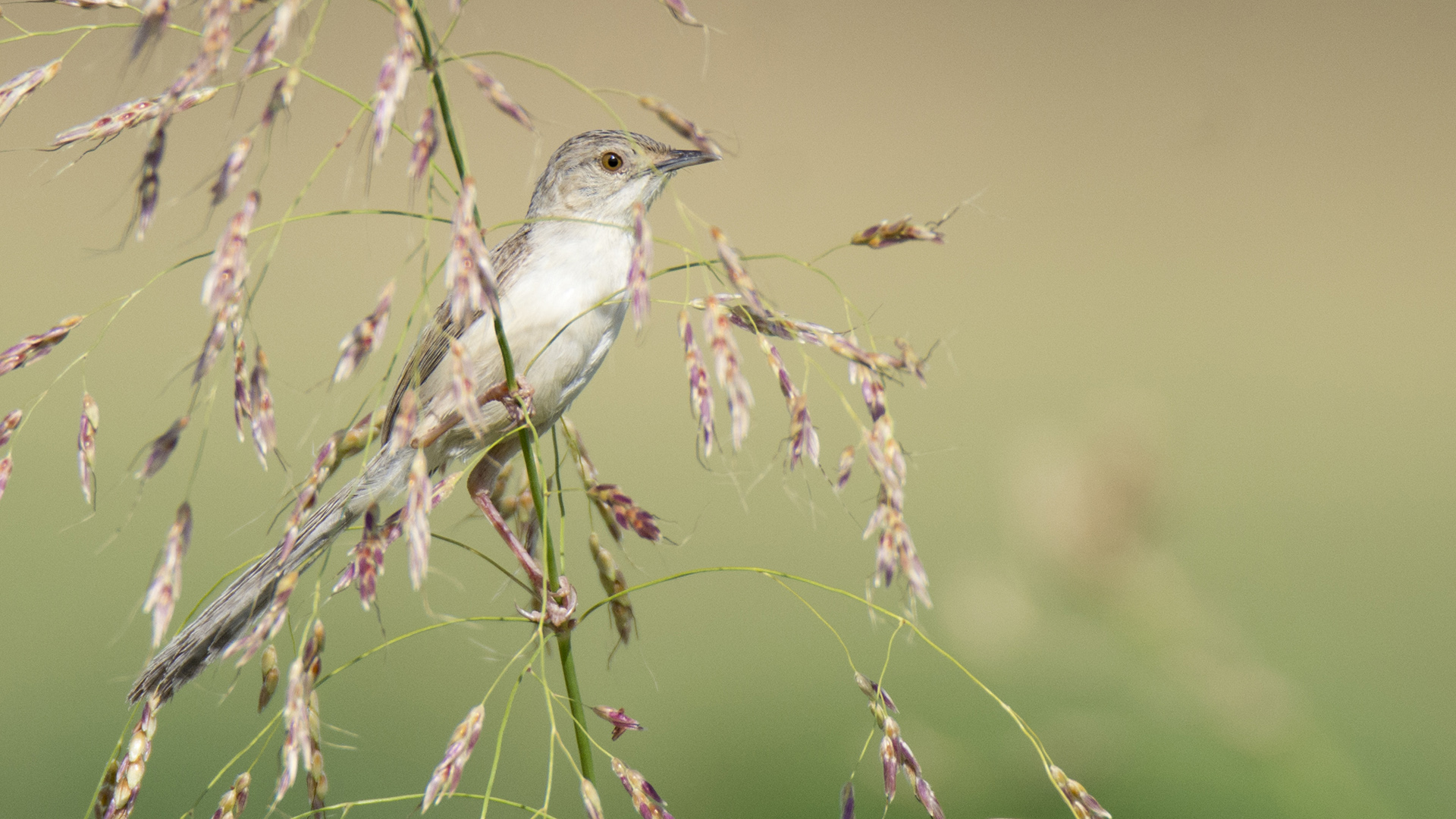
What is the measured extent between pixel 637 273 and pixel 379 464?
1.06m

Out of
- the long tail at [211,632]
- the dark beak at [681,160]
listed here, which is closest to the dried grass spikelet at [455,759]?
the long tail at [211,632]

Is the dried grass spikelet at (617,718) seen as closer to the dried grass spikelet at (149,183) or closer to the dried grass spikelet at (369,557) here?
the dried grass spikelet at (369,557)

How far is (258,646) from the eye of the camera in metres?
0.96

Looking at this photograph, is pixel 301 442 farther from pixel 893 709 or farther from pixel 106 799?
pixel 106 799

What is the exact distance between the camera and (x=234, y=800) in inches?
46.3

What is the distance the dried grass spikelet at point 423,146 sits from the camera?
843 millimetres

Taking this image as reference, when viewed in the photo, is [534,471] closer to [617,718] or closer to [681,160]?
[617,718]

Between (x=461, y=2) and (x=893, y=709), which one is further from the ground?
(x=461, y=2)

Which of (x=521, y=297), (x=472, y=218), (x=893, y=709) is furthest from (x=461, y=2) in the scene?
(x=521, y=297)

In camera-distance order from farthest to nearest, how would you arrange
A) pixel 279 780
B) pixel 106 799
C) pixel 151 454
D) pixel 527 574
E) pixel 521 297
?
pixel 521 297 → pixel 527 574 → pixel 106 799 → pixel 151 454 → pixel 279 780

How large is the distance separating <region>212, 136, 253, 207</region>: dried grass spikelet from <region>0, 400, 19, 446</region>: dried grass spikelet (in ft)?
1.53

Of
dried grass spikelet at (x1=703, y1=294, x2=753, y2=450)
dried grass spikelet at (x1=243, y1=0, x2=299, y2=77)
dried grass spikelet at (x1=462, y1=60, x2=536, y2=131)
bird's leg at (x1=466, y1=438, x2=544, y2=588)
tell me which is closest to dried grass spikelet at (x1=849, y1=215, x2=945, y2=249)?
dried grass spikelet at (x1=703, y1=294, x2=753, y2=450)

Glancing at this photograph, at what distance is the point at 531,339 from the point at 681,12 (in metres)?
1.16

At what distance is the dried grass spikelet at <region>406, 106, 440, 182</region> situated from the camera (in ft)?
2.77
